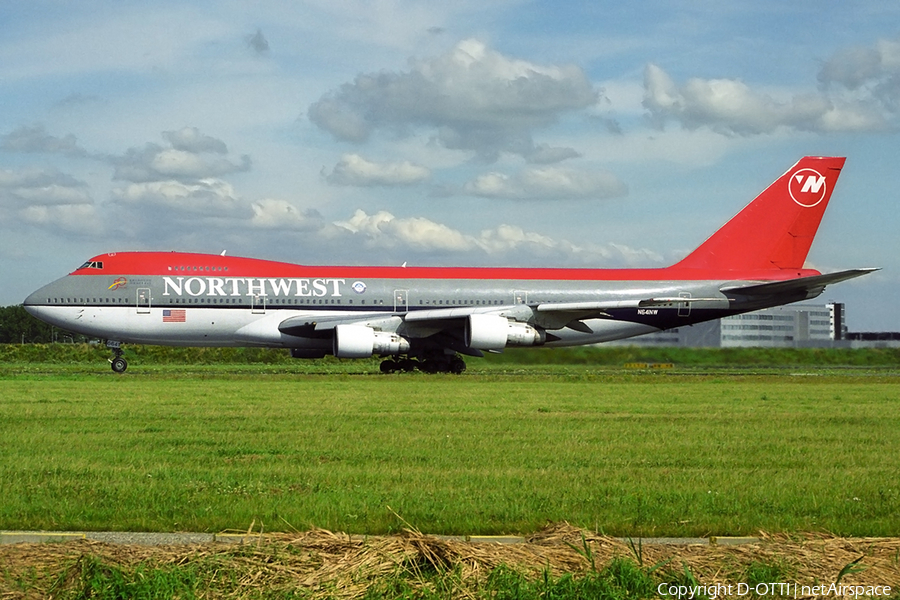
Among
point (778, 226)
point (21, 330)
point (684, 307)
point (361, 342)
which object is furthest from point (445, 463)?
point (21, 330)

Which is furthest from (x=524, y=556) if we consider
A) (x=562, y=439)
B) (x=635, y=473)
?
(x=562, y=439)

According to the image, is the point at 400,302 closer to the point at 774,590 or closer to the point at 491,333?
the point at 491,333

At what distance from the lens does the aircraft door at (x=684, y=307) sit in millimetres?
37688

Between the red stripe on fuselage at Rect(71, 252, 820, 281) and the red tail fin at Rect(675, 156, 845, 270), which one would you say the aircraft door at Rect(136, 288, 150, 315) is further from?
the red tail fin at Rect(675, 156, 845, 270)

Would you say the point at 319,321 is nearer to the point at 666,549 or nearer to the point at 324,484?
the point at 324,484

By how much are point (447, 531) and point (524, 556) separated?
4.28 ft

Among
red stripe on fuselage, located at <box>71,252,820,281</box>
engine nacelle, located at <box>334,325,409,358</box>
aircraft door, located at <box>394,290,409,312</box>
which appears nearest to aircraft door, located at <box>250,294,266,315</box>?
red stripe on fuselage, located at <box>71,252,820,281</box>

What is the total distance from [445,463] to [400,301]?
24.6 metres

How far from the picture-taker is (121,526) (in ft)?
25.2

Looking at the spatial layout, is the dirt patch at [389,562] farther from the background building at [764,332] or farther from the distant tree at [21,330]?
the distant tree at [21,330]

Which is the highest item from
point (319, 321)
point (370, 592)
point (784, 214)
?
point (784, 214)

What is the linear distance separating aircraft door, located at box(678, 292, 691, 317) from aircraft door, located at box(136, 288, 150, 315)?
18.8 metres

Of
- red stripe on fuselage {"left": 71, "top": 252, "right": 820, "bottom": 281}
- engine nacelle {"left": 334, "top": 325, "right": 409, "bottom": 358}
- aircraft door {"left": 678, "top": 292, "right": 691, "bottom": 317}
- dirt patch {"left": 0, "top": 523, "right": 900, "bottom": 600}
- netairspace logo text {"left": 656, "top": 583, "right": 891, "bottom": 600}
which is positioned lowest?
netairspace logo text {"left": 656, "top": 583, "right": 891, "bottom": 600}

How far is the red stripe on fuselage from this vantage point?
112ft
